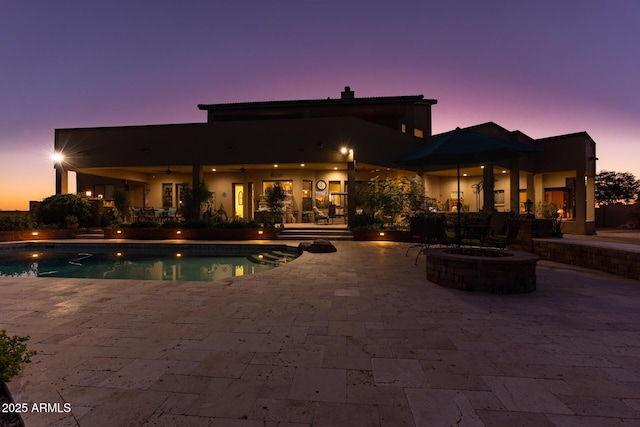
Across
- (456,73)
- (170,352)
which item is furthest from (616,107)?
(170,352)

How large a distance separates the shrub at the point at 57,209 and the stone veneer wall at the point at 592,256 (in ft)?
56.3

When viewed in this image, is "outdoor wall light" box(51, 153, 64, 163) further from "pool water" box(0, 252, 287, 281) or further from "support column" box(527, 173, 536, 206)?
"support column" box(527, 173, 536, 206)

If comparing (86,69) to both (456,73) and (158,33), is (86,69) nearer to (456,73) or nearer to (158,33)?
(158,33)

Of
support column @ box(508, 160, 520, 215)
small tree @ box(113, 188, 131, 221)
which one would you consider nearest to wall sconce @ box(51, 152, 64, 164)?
small tree @ box(113, 188, 131, 221)

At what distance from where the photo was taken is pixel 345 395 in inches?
74.8

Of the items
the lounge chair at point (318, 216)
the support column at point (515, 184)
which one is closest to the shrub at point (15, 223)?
the lounge chair at point (318, 216)

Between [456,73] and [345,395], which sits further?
[456,73]

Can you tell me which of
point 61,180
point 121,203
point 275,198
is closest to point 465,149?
point 275,198

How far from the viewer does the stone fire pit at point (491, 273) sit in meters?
4.27

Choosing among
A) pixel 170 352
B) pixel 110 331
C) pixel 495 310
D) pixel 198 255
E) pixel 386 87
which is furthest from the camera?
pixel 386 87

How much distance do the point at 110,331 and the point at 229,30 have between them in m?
11.1

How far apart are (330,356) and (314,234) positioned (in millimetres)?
9447

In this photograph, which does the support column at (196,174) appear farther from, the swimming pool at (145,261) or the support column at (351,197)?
the support column at (351,197)

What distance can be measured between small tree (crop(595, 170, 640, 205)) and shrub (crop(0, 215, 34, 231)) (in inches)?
1374
